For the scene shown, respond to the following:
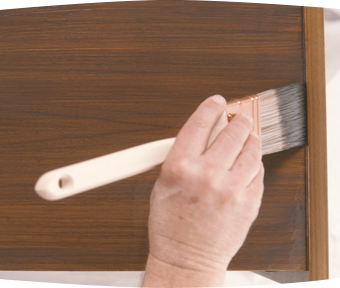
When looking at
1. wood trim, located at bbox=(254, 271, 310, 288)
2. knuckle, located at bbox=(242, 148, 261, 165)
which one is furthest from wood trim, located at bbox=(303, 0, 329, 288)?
knuckle, located at bbox=(242, 148, 261, 165)

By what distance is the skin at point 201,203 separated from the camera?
313mm

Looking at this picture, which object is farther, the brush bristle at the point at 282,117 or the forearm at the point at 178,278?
the brush bristle at the point at 282,117

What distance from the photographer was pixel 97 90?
45 centimetres

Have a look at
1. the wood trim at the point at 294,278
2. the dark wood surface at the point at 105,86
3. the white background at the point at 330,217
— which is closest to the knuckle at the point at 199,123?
the dark wood surface at the point at 105,86

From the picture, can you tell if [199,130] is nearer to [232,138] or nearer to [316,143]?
[232,138]

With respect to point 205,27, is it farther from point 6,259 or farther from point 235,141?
point 6,259

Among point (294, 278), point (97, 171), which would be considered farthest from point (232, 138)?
point (294, 278)

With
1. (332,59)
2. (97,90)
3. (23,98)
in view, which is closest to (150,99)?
(97,90)

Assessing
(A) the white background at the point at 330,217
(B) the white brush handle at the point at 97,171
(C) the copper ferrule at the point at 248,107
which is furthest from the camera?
(A) the white background at the point at 330,217

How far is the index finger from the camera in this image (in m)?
0.32

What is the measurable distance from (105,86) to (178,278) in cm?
26

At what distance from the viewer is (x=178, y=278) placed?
332 mm

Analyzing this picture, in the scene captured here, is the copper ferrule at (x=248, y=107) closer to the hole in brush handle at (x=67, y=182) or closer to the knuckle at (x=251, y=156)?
the knuckle at (x=251, y=156)

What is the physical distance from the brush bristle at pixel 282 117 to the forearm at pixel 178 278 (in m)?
0.19
